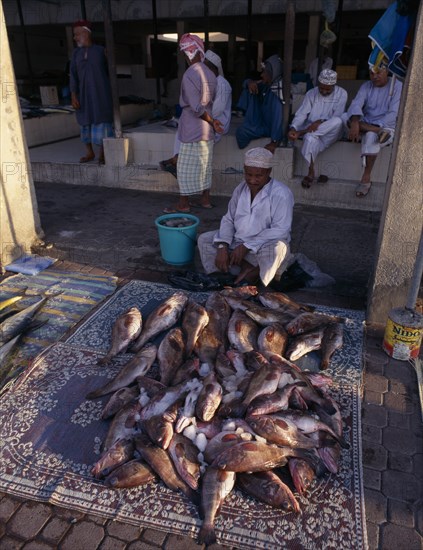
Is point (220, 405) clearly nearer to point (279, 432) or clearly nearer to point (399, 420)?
point (279, 432)

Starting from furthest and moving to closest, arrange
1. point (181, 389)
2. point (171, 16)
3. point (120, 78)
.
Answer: point (120, 78) → point (171, 16) → point (181, 389)

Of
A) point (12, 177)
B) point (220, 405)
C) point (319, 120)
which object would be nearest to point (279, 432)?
point (220, 405)

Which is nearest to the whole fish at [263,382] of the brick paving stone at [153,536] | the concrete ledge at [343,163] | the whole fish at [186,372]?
the whole fish at [186,372]

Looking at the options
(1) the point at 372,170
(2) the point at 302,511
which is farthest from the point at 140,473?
(1) the point at 372,170

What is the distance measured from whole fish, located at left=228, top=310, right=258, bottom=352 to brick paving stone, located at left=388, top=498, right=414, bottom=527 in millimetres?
1465

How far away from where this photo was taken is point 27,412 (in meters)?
3.04

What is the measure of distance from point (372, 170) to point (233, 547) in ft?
19.7

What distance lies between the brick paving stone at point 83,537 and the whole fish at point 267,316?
203 centimetres

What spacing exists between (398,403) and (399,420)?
171 millimetres

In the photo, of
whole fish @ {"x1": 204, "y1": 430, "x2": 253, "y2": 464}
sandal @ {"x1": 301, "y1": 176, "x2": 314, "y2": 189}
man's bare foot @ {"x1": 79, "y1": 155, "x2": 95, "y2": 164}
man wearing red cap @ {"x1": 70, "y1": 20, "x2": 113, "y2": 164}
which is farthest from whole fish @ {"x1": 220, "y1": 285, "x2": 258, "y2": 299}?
man's bare foot @ {"x1": 79, "y1": 155, "x2": 95, "y2": 164}

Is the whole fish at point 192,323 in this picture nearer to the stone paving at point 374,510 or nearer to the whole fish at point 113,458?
the whole fish at point 113,458

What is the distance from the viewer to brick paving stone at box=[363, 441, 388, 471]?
2652 mm

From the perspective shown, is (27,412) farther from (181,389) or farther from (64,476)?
(181,389)

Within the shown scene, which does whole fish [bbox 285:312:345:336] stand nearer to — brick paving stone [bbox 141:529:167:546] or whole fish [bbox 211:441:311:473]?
whole fish [bbox 211:441:311:473]
